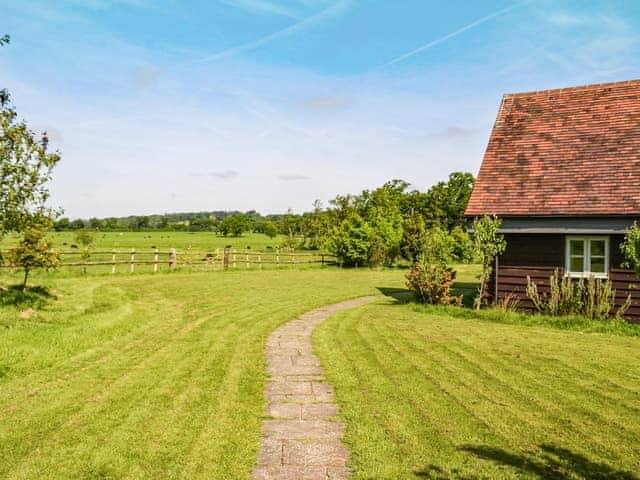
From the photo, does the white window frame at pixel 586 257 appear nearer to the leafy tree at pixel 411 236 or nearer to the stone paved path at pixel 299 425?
the stone paved path at pixel 299 425

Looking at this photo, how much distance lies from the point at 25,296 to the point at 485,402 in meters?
12.8

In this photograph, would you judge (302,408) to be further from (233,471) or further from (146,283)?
(146,283)

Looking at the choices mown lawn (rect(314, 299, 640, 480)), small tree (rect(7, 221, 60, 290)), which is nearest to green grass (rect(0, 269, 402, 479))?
small tree (rect(7, 221, 60, 290))

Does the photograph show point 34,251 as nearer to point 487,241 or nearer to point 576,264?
point 487,241

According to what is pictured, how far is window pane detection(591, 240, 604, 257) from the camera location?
1494cm

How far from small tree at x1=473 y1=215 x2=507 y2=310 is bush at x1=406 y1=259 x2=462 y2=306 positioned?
1.15m

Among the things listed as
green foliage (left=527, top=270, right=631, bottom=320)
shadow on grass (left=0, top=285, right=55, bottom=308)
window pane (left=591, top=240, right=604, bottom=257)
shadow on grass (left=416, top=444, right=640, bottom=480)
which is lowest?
shadow on grass (left=416, top=444, right=640, bottom=480)

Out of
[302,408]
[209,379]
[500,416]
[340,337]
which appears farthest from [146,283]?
[500,416]

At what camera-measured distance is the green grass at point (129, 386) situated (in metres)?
5.12

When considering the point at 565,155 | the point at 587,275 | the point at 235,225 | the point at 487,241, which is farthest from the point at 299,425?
the point at 235,225

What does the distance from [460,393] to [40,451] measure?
206 inches

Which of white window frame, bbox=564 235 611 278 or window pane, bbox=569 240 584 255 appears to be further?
window pane, bbox=569 240 584 255

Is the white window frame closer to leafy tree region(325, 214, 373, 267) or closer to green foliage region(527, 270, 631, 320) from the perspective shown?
green foliage region(527, 270, 631, 320)

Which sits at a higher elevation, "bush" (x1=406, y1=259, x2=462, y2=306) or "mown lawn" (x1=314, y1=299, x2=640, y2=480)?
"bush" (x1=406, y1=259, x2=462, y2=306)
